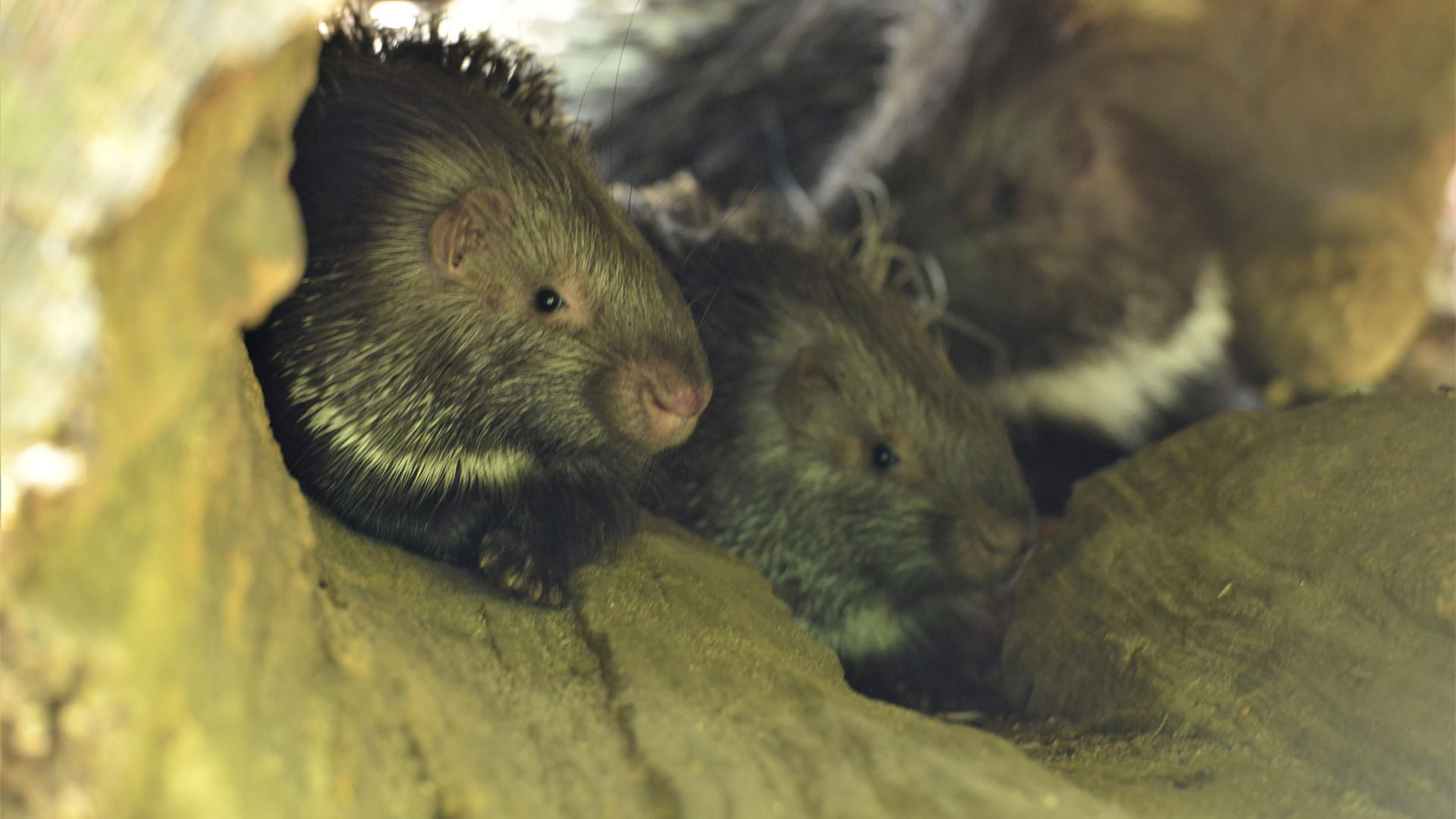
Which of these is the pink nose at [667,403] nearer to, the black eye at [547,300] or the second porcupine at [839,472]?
the black eye at [547,300]

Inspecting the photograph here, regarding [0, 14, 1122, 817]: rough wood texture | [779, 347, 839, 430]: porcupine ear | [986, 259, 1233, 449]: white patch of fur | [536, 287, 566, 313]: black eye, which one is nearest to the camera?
[0, 14, 1122, 817]: rough wood texture

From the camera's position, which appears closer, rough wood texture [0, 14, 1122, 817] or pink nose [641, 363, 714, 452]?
rough wood texture [0, 14, 1122, 817]

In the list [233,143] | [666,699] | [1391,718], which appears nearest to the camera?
[233,143]

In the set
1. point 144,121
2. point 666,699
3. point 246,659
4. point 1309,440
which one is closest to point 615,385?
point 666,699

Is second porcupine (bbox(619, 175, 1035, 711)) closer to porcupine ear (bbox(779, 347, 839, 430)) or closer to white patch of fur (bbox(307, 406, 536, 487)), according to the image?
porcupine ear (bbox(779, 347, 839, 430))

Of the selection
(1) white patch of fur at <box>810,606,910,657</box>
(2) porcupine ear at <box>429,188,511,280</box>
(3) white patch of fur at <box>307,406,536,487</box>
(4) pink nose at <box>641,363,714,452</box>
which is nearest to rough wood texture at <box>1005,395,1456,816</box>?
(1) white patch of fur at <box>810,606,910,657</box>

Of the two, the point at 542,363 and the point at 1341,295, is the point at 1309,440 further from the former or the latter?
the point at 1341,295

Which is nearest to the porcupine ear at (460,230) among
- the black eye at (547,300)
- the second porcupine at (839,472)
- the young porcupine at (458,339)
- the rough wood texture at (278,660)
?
the young porcupine at (458,339)
